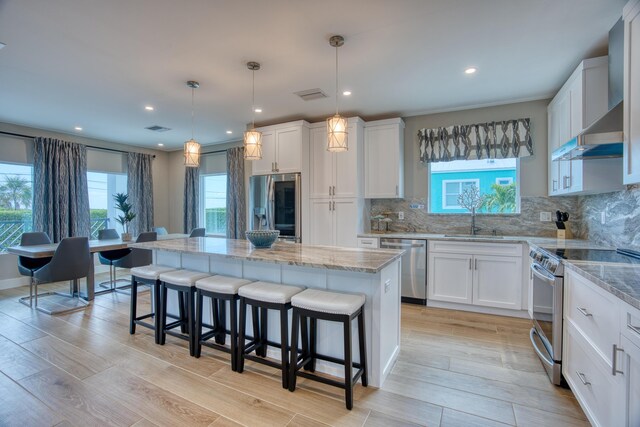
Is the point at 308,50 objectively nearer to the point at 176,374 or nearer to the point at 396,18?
the point at 396,18

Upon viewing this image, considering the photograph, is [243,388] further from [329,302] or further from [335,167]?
[335,167]

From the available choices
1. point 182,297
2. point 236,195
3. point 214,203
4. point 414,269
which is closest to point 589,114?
point 414,269

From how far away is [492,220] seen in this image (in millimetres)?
4055

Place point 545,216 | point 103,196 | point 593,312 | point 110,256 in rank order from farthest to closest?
point 103,196 → point 110,256 → point 545,216 → point 593,312

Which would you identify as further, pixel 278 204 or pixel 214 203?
pixel 214 203

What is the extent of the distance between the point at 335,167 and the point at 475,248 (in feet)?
6.86

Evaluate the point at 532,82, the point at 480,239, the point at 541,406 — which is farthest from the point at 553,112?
the point at 541,406

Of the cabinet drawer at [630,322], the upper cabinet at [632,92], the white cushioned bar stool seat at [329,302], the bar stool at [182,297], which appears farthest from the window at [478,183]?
the bar stool at [182,297]

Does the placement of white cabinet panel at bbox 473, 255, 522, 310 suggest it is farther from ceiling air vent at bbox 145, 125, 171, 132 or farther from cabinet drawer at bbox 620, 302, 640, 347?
ceiling air vent at bbox 145, 125, 171, 132

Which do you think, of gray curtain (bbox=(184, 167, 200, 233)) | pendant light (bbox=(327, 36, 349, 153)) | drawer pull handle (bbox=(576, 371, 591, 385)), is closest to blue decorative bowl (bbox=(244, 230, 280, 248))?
pendant light (bbox=(327, 36, 349, 153))

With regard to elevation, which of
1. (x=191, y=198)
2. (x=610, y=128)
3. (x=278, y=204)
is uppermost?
(x=610, y=128)

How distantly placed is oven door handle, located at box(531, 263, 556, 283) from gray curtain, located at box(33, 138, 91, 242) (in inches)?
263

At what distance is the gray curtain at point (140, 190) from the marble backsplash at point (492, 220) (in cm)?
492

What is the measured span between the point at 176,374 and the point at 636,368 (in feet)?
8.74
